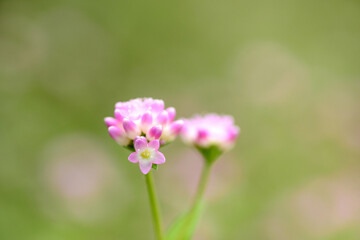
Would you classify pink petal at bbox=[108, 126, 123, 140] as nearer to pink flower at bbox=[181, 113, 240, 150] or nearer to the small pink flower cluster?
the small pink flower cluster

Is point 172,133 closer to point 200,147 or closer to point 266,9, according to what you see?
point 200,147

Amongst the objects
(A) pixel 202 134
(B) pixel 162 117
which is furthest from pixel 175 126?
(A) pixel 202 134

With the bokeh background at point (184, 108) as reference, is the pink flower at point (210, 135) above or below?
below

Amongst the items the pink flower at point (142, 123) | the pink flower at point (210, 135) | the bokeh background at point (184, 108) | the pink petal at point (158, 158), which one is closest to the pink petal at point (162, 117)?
the pink flower at point (142, 123)

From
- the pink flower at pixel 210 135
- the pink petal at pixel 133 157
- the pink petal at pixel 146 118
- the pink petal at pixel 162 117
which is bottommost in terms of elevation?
the pink petal at pixel 133 157

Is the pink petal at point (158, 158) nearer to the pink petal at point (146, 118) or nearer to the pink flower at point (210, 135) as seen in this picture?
the pink petal at point (146, 118)

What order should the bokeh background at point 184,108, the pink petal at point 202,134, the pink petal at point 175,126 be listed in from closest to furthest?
the pink petal at point 175,126 < the pink petal at point 202,134 < the bokeh background at point 184,108

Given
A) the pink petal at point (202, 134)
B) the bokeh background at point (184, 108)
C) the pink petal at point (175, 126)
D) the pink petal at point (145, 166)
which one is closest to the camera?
the pink petal at point (145, 166)

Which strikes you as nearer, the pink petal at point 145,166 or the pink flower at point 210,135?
the pink petal at point 145,166
